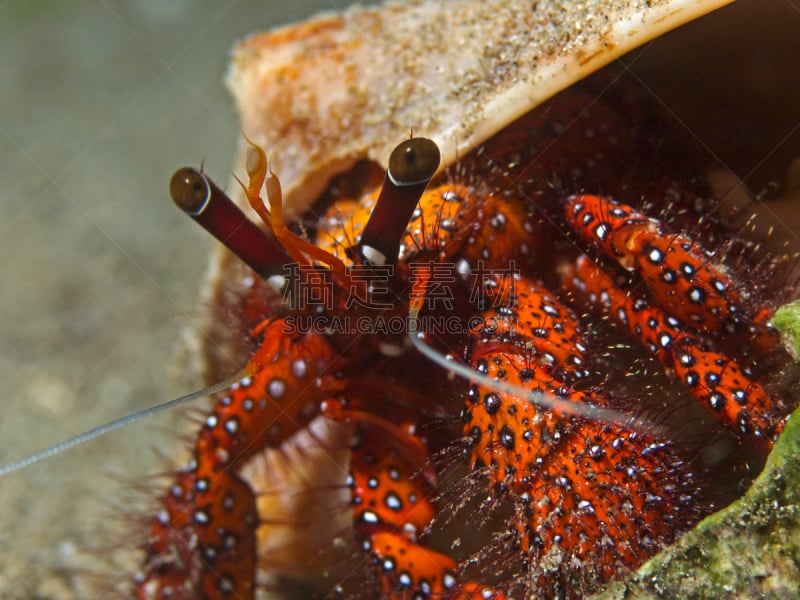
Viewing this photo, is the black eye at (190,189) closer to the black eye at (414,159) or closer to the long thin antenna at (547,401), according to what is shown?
the black eye at (414,159)

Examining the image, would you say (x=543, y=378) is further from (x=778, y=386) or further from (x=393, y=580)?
(x=393, y=580)

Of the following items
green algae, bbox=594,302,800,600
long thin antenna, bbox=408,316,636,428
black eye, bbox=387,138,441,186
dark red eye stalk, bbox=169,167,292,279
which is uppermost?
dark red eye stalk, bbox=169,167,292,279

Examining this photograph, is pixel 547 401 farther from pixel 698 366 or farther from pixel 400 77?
pixel 400 77

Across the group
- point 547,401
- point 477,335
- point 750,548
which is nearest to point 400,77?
point 477,335

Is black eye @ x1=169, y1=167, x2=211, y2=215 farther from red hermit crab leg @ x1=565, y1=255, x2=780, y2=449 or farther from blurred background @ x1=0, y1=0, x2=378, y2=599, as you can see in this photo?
blurred background @ x1=0, y1=0, x2=378, y2=599

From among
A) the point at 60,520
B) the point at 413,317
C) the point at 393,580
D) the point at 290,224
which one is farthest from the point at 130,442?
the point at 413,317

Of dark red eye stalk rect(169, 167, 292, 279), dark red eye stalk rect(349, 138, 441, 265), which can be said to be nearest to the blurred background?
dark red eye stalk rect(169, 167, 292, 279)
